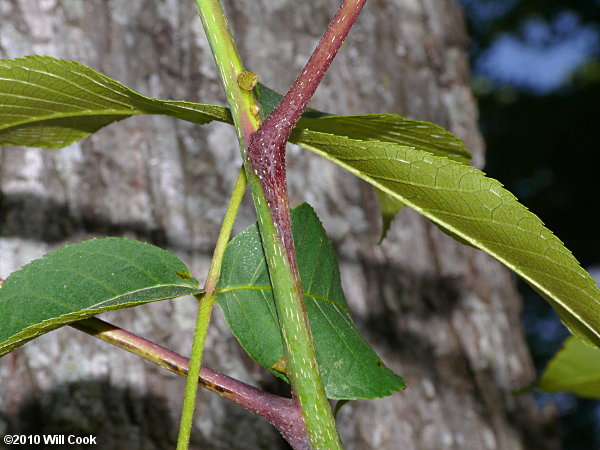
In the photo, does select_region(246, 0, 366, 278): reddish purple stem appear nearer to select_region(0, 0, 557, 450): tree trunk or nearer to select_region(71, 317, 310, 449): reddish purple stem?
select_region(71, 317, 310, 449): reddish purple stem

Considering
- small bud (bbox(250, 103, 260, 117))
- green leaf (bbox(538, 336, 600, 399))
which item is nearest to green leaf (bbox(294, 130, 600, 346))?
small bud (bbox(250, 103, 260, 117))

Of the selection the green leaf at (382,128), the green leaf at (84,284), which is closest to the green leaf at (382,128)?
the green leaf at (382,128)

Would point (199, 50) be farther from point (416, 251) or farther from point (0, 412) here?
point (0, 412)

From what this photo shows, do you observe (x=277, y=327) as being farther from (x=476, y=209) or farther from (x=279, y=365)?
(x=476, y=209)

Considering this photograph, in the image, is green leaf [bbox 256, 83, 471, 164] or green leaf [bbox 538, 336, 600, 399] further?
green leaf [bbox 538, 336, 600, 399]

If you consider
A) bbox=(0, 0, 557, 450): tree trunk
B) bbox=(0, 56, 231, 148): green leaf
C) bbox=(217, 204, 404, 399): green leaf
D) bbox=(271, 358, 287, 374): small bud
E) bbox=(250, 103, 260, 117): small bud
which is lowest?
bbox=(271, 358, 287, 374): small bud

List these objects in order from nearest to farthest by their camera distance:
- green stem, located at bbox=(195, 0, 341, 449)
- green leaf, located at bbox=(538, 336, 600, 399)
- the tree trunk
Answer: green stem, located at bbox=(195, 0, 341, 449)
green leaf, located at bbox=(538, 336, 600, 399)
the tree trunk

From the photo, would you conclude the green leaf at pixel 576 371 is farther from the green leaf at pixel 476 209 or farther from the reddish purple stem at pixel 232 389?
the reddish purple stem at pixel 232 389
